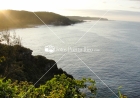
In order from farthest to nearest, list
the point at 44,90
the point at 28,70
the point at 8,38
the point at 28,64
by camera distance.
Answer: the point at 28,64 → the point at 8,38 → the point at 28,70 → the point at 44,90

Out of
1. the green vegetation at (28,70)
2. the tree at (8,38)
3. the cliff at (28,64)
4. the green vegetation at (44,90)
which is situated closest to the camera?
the green vegetation at (44,90)

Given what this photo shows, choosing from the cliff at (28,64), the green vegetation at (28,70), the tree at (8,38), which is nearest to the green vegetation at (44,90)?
the green vegetation at (28,70)

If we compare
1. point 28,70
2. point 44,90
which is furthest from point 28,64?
point 44,90

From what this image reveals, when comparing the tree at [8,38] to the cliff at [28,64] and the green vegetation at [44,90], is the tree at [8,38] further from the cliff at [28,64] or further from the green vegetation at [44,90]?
the green vegetation at [44,90]

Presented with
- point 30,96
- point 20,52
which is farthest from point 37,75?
point 30,96

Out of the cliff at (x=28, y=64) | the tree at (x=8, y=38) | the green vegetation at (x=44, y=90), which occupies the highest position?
the green vegetation at (x=44, y=90)

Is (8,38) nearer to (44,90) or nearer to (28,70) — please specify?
(28,70)

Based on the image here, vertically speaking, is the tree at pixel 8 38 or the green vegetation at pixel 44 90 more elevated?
the green vegetation at pixel 44 90

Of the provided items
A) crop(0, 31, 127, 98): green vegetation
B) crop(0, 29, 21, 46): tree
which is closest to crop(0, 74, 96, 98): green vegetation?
crop(0, 31, 127, 98): green vegetation

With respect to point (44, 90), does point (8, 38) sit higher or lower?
lower

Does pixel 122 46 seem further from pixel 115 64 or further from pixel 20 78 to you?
pixel 20 78

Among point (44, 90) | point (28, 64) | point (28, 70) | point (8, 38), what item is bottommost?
point (28, 70)

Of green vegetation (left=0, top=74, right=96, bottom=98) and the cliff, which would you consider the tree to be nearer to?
the cliff
